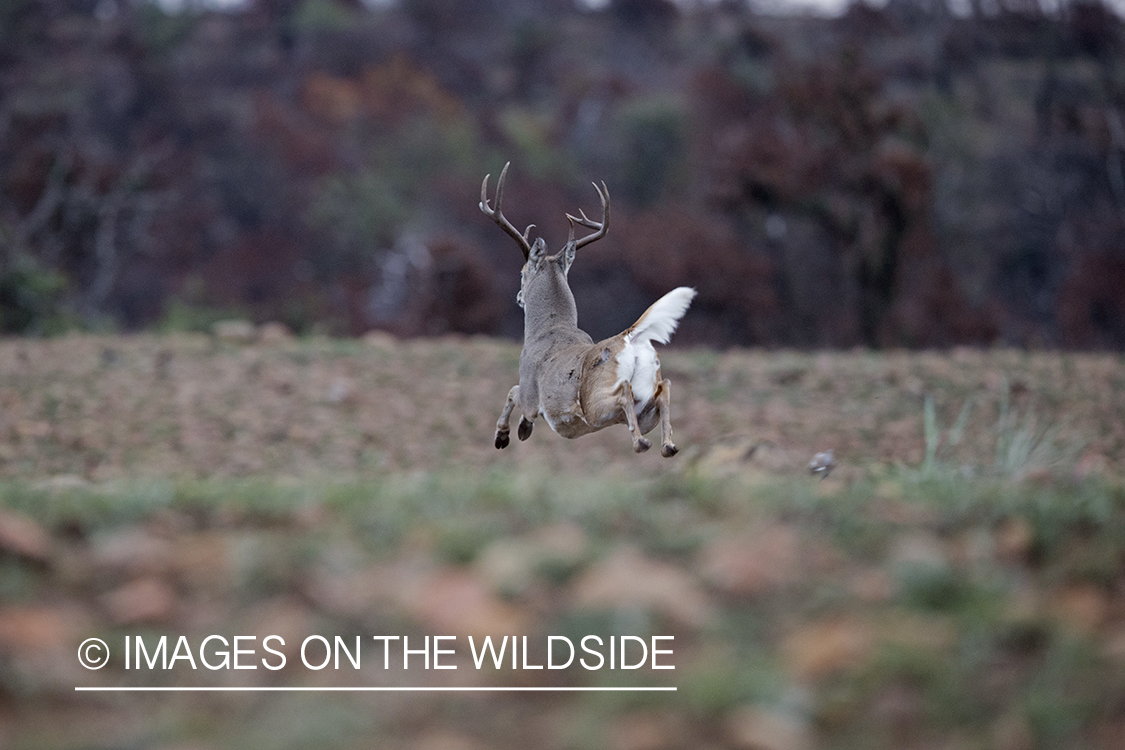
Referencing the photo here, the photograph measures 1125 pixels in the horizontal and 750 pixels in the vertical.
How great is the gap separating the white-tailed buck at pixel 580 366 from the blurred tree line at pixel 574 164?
33.6 feet

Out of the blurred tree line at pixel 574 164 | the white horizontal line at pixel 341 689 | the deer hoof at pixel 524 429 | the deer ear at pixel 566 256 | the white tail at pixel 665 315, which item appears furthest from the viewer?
the blurred tree line at pixel 574 164

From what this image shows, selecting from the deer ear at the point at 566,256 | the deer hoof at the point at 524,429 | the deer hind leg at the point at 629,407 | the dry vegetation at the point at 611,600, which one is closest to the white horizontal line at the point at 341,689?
the dry vegetation at the point at 611,600

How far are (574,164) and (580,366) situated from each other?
24.9m

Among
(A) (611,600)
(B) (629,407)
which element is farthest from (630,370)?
(A) (611,600)

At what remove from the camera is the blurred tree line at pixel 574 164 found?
64.0 ft

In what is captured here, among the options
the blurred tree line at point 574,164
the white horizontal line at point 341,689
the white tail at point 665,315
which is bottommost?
the white horizontal line at point 341,689

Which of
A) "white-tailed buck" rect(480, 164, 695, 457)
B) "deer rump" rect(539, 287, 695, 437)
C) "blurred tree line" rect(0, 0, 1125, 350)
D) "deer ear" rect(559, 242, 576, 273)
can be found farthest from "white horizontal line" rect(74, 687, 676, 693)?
"blurred tree line" rect(0, 0, 1125, 350)

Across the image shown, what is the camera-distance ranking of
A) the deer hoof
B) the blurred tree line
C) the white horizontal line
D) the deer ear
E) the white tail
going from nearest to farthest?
the white horizontal line
the white tail
the deer hoof
the deer ear
the blurred tree line

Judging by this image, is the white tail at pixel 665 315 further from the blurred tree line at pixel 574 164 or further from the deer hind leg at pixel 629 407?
the blurred tree line at pixel 574 164

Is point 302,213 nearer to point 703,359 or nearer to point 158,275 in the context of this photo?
point 158,275

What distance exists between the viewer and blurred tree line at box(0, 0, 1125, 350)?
768 inches

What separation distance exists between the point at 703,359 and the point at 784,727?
854 centimetres

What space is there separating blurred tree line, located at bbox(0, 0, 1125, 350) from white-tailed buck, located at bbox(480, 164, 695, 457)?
10.2 m

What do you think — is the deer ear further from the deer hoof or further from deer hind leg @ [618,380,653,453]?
deer hind leg @ [618,380,653,453]
